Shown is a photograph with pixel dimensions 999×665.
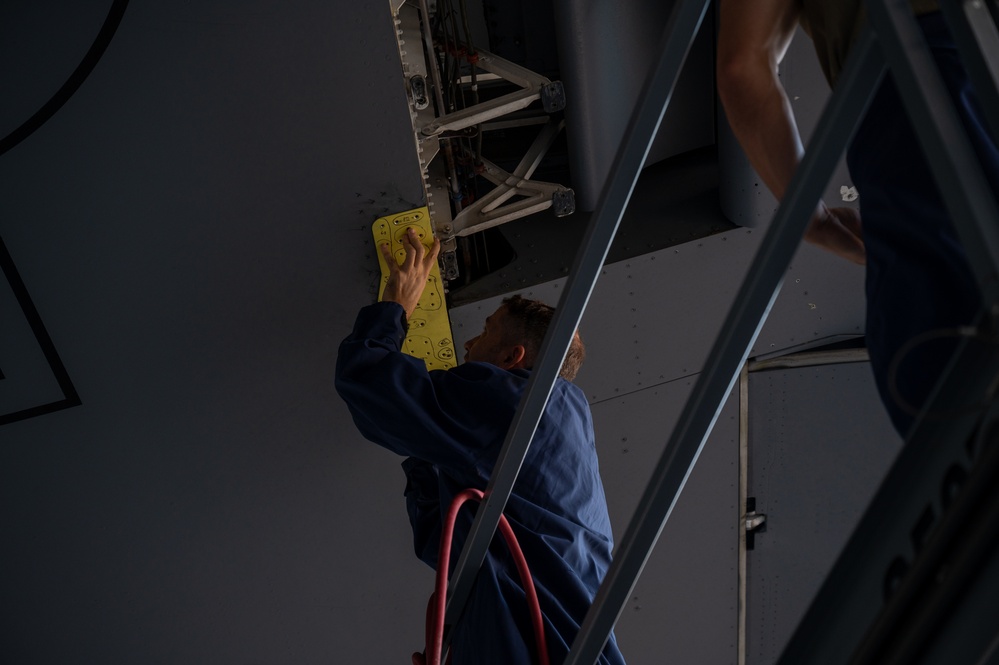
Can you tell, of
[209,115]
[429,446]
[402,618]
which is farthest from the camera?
[402,618]

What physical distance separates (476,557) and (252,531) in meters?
1.06

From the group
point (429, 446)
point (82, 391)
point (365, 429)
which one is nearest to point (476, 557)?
point (429, 446)

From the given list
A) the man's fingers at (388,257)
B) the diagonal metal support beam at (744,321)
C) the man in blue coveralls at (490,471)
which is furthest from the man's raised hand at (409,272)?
the diagonal metal support beam at (744,321)

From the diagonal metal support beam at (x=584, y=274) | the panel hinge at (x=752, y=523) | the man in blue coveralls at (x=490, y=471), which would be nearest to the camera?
the diagonal metal support beam at (x=584, y=274)

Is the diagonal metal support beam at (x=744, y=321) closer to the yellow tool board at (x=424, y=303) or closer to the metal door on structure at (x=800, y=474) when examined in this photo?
the yellow tool board at (x=424, y=303)

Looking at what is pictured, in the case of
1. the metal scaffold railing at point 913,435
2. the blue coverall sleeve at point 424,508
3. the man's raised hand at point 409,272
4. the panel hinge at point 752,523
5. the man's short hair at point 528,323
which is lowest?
the panel hinge at point 752,523

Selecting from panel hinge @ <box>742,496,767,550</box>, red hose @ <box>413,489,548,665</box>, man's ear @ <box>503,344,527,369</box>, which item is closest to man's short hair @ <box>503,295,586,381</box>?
man's ear @ <box>503,344,527,369</box>

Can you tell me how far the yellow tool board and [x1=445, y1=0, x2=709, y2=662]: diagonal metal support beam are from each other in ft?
2.76

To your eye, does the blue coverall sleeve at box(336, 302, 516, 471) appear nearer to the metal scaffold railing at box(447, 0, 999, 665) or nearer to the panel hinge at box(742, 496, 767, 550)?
the metal scaffold railing at box(447, 0, 999, 665)

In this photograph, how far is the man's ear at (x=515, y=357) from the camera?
220 centimetres

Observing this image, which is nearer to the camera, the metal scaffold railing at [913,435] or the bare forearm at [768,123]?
the metal scaffold railing at [913,435]

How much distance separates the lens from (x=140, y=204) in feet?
6.75

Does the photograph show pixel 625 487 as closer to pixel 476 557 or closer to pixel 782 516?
pixel 782 516

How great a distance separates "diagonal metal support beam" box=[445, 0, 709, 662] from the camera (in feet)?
3.87
